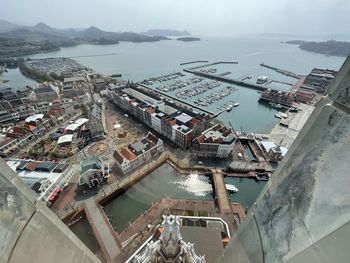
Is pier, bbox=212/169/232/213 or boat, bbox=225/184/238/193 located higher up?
pier, bbox=212/169/232/213

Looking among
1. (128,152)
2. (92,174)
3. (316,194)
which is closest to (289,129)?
(128,152)

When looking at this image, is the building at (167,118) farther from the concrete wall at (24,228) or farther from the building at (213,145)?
the concrete wall at (24,228)

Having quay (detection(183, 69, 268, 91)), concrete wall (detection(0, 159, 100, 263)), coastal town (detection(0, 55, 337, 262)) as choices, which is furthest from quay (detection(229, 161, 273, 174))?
quay (detection(183, 69, 268, 91))

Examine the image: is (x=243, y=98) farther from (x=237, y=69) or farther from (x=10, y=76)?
(x=10, y=76)

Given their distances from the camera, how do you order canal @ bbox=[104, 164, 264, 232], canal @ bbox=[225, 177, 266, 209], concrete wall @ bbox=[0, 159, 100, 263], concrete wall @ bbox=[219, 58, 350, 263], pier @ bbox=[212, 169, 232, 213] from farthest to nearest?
canal @ bbox=[225, 177, 266, 209] → canal @ bbox=[104, 164, 264, 232] → pier @ bbox=[212, 169, 232, 213] → concrete wall @ bbox=[0, 159, 100, 263] → concrete wall @ bbox=[219, 58, 350, 263]

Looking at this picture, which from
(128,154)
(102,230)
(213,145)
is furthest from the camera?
(213,145)

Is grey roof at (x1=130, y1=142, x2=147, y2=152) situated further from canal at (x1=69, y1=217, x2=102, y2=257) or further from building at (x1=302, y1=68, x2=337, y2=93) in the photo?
building at (x1=302, y1=68, x2=337, y2=93)

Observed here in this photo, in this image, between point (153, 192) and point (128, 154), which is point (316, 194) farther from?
point (128, 154)
